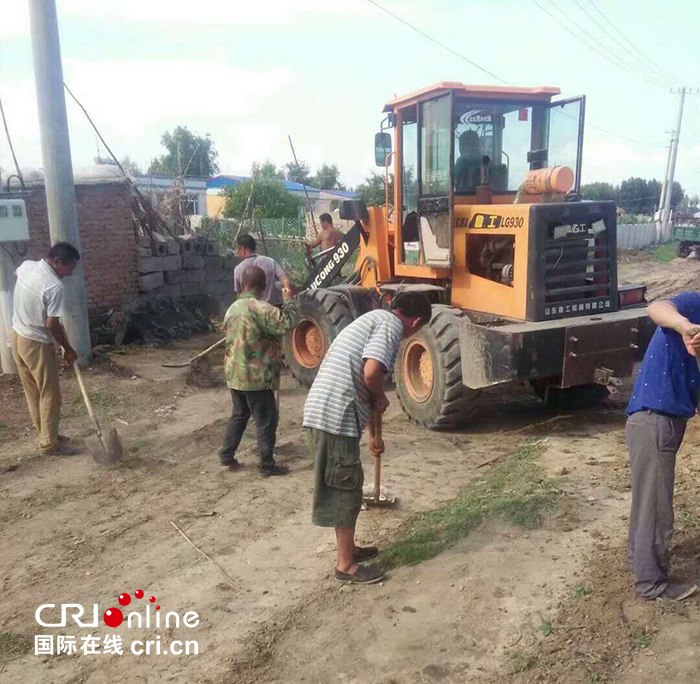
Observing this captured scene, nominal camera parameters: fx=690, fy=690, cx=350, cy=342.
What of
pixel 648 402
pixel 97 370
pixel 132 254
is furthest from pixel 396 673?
pixel 132 254

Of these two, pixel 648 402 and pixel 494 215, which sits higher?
pixel 494 215

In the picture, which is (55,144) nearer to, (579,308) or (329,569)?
(579,308)

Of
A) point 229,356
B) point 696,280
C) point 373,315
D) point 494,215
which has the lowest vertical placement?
point 696,280

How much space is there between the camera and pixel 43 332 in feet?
20.1

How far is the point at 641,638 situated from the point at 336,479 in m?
1.62

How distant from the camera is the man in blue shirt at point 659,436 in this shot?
320cm

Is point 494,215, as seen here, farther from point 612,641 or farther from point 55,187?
point 55,187

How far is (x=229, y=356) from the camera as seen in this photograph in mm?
5449

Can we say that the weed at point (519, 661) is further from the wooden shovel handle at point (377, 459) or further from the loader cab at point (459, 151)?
the loader cab at point (459, 151)

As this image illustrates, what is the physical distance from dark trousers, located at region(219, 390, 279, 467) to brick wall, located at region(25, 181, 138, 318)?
5.60 m

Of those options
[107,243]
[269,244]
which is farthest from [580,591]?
[269,244]

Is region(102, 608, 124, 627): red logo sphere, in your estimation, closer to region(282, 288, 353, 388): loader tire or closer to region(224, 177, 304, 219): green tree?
region(282, 288, 353, 388): loader tire

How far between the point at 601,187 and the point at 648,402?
6100 centimetres

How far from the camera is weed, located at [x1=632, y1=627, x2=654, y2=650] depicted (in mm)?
3016
